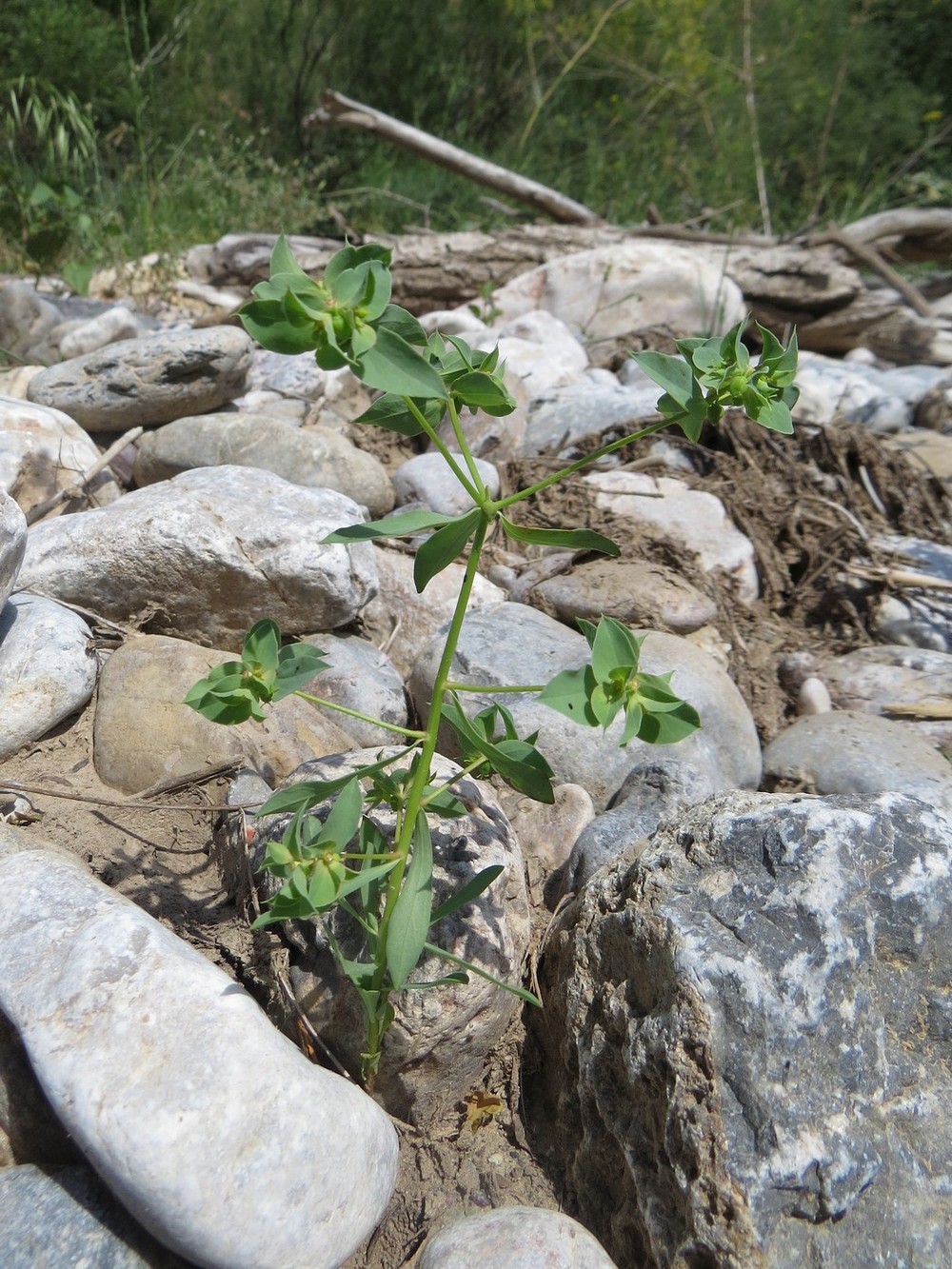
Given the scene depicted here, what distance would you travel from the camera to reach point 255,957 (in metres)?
1.83

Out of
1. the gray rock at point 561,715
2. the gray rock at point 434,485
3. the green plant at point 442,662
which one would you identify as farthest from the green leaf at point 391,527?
the gray rock at point 434,485

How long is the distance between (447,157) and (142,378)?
4.17 metres

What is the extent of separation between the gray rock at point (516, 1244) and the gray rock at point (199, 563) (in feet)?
4.88

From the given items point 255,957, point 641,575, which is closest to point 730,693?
point 641,575

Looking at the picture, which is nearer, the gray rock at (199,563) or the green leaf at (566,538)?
the green leaf at (566,538)

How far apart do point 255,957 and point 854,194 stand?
8.90m

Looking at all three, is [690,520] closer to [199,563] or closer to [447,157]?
[199,563]

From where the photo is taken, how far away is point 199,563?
2494 millimetres

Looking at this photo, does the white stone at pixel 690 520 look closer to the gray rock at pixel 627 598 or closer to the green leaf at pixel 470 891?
the gray rock at pixel 627 598

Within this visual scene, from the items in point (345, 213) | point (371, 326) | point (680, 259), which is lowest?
point (345, 213)

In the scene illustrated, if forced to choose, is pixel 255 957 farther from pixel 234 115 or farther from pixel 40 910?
pixel 234 115

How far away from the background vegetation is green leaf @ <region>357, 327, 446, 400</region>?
5.36 meters

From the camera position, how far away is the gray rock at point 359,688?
2.49 metres

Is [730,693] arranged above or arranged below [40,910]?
below
